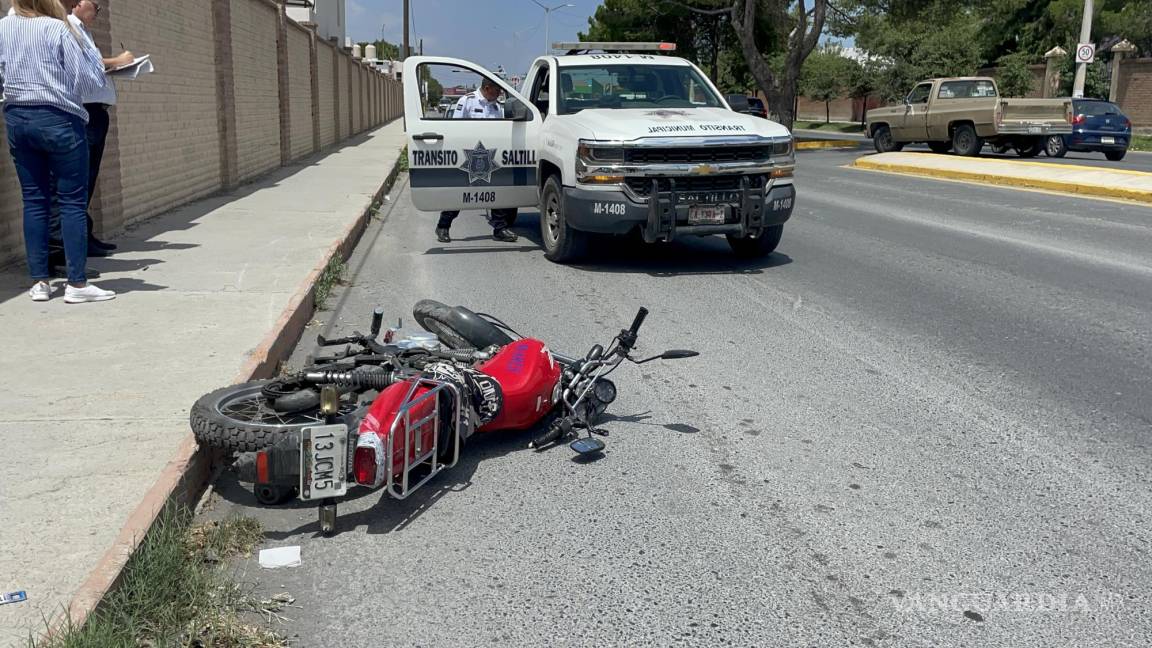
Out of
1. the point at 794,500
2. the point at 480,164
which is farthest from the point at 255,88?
the point at 794,500

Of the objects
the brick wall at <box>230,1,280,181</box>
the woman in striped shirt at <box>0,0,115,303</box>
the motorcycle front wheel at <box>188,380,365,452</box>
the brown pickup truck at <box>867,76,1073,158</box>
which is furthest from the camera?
the brown pickup truck at <box>867,76,1073,158</box>

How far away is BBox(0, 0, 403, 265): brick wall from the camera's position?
9.80m

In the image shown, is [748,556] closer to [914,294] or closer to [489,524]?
[489,524]

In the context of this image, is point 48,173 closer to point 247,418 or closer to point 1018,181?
point 247,418

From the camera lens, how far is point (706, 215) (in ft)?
29.6

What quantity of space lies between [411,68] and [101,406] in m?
6.17

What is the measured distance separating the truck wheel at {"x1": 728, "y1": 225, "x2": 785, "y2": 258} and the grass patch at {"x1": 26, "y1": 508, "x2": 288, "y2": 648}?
23.1 feet

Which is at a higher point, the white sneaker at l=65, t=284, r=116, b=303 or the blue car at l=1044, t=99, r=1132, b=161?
the blue car at l=1044, t=99, r=1132, b=161

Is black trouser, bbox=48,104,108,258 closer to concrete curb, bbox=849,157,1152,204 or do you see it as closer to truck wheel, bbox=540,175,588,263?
truck wheel, bbox=540,175,588,263

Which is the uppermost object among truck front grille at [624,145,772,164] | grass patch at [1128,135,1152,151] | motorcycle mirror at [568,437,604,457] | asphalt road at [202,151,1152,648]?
truck front grille at [624,145,772,164]

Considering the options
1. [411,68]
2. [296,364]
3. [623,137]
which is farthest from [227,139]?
[296,364]

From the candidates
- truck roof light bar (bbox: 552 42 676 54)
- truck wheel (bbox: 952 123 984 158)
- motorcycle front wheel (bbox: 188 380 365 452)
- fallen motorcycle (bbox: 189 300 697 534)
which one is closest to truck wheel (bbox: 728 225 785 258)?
truck roof light bar (bbox: 552 42 676 54)

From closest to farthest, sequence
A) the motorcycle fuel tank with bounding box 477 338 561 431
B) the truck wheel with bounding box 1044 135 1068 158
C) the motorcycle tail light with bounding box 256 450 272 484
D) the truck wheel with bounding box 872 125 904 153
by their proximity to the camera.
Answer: the motorcycle tail light with bounding box 256 450 272 484, the motorcycle fuel tank with bounding box 477 338 561 431, the truck wheel with bounding box 1044 135 1068 158, the truck wheel with bounding box 872 125 904 153

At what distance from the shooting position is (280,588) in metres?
3.42
